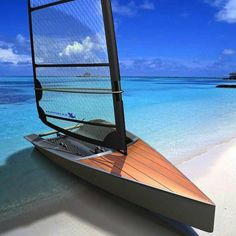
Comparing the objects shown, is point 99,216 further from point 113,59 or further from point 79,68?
point 79,68

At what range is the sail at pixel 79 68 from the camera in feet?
9.76

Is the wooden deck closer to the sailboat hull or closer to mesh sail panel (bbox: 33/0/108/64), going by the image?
the sailboat hull

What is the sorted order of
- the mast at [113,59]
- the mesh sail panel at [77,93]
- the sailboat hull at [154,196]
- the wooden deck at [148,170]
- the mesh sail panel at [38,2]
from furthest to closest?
the mesh sail panel at [38,2] < the mesh sail panel at [77,93] < the mast at [113,59] < the wooden deck at [148,170] < the sailboat hull at [154,196]

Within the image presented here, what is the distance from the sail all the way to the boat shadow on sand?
567 mm

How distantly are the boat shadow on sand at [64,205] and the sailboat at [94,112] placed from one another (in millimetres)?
213

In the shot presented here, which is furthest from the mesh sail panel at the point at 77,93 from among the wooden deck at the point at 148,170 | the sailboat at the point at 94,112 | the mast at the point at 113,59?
the wooden deck at the point at 148,170

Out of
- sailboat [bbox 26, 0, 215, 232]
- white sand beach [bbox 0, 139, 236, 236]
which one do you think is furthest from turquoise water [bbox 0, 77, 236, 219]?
sailboat [bbox 26, 0, 215, 232]

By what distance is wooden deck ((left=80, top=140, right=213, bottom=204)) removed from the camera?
7.68ft

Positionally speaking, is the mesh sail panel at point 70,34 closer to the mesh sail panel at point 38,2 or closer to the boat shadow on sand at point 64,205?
the mesh sail panel at point 38,2

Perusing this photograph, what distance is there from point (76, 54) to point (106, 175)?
150cm

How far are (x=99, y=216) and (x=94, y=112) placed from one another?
1.20 meters

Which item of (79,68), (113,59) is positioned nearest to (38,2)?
(79,68)

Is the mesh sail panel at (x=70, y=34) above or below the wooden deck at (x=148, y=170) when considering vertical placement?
above

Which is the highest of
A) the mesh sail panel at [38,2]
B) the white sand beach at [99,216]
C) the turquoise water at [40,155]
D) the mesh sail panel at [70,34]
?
the mesh sail panel at [38,2]
